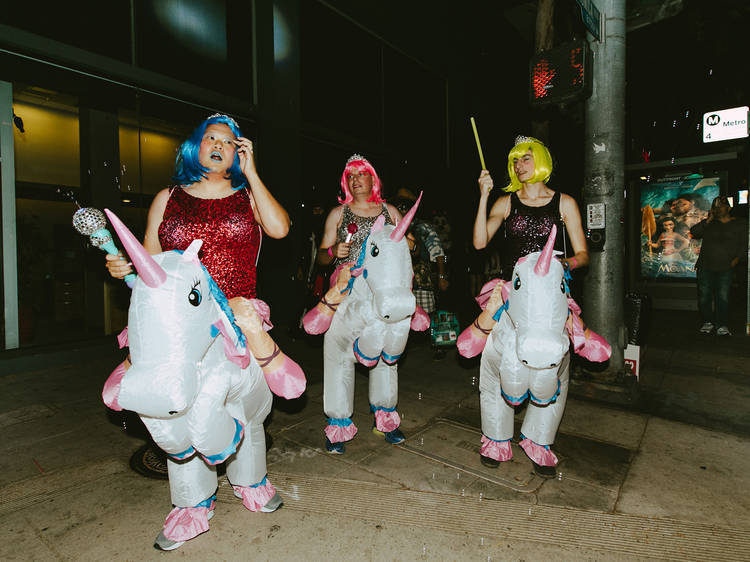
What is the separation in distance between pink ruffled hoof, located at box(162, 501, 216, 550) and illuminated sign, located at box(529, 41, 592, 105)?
427 centimetres

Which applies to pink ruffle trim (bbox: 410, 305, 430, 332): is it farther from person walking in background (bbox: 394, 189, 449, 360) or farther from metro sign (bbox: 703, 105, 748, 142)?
metro sign (bbox: 703, 105, 748, 142)

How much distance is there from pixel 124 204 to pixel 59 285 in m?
1.40

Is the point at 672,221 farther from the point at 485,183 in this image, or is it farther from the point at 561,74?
the point at 485,183

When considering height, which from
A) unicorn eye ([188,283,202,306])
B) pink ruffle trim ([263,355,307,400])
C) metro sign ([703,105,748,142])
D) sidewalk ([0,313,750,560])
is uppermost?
metro sign ([703,105,748,142])

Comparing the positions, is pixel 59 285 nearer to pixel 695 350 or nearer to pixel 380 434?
pixel 380 434

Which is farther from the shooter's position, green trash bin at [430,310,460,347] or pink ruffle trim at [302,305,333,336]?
green trash bin at [430,310,460,347]

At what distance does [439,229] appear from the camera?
6371 millimetres

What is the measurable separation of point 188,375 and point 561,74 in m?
4.12

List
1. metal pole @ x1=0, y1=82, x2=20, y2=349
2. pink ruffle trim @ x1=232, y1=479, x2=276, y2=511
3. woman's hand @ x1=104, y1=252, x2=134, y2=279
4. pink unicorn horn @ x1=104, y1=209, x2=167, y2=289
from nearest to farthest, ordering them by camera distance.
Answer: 1. pink unicorn horn @ x1=104, y1=209, x2=167, y2=289
2. woman's hand @ x1=104, y1=252, x2=134, y2=279
3. pink ruffle trim @ x1=232, y1=479, x2=276, y2=511
4. metal pole @ x1=0, y1=82, x2=20, y2=349

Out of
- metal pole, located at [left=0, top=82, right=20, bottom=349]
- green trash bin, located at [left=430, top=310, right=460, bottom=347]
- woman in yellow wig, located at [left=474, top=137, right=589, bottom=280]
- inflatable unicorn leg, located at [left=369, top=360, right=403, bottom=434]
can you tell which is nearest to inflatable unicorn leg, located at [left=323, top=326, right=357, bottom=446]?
inflatable unicorn leg, located at [left=369, top=360, right=403, bottom=434]

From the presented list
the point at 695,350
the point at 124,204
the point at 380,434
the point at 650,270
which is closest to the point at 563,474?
the point at 380,434

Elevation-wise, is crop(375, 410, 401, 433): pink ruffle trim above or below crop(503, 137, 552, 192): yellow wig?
below

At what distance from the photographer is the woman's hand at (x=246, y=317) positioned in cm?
225

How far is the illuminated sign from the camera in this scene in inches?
162
